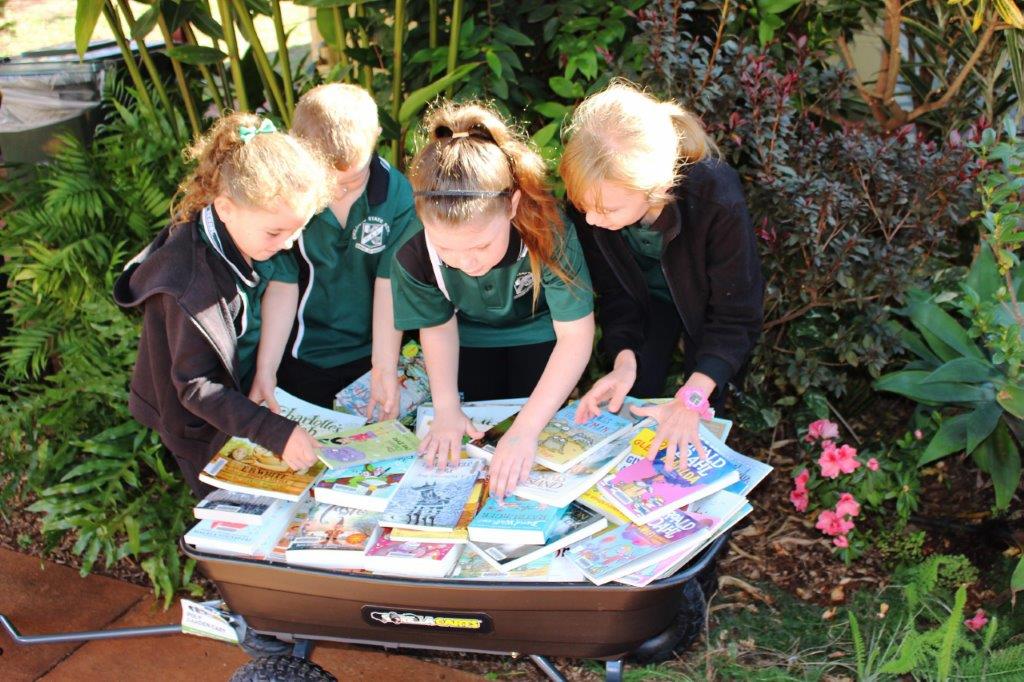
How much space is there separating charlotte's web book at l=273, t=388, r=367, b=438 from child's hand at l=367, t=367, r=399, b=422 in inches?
3.6

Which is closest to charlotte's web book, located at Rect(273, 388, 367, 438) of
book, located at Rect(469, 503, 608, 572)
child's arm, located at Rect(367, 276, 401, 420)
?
child's arm, located at Rect(367, 276, 401, 420)

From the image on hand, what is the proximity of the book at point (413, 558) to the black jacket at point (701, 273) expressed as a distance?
0.89m

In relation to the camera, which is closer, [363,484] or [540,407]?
[363,484]

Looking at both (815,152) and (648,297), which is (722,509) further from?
(815,152)

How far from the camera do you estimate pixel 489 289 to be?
2.53 meters

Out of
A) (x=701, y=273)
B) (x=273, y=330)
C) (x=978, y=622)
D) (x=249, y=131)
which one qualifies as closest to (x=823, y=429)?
(x=978, y=622)

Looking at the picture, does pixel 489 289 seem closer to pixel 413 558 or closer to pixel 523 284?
pixel 523 284

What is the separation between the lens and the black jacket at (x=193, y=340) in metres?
2.24

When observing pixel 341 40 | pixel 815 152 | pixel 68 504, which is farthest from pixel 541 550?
pixel 341 40

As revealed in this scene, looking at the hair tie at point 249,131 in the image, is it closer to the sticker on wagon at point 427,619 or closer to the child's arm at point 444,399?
the child's arm at point 444,399

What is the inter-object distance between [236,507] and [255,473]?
120 mm

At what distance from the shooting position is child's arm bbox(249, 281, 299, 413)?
2596mm

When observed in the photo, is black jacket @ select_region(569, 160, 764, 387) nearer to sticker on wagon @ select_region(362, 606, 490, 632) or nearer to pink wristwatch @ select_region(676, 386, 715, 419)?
pink wristwatch @ select_region(676, 386, 715, 419)

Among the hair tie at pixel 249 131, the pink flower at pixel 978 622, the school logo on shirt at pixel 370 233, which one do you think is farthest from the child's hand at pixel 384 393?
the pink flower at pixel 978 622
